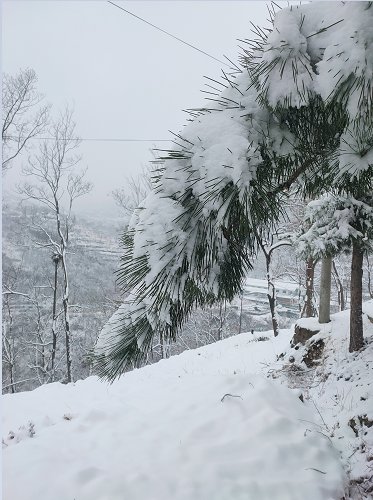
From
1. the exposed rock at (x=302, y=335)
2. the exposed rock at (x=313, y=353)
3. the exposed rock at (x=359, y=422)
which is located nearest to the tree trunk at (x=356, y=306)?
the exposed rock at (x=313, y=353)

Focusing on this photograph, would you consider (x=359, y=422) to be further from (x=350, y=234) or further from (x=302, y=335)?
(x=302, y=335)

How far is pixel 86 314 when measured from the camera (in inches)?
794

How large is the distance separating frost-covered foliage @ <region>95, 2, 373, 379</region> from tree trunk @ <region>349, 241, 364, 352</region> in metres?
4.54

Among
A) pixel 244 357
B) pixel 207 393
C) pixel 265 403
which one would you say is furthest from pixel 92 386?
pixel 265 403

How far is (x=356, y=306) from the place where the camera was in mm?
5246

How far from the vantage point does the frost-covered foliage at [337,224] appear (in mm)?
5137

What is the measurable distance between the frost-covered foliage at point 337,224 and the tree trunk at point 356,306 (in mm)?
205

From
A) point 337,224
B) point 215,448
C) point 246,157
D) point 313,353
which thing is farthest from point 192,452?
point 337,224

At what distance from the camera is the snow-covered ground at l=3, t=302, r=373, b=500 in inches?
90.9

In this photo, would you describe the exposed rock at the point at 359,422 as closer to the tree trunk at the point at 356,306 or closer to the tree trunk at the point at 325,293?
the tree trunk at the point at 356,306

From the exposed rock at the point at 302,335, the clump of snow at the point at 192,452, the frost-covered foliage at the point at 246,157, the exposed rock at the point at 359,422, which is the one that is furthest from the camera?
the exposed rock at the point at 302,335

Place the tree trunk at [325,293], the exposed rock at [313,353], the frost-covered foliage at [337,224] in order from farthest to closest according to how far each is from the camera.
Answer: the tree trunk at [325,293] → the exposed rock at [313,353] → the frost-covered foliage at [337,224]

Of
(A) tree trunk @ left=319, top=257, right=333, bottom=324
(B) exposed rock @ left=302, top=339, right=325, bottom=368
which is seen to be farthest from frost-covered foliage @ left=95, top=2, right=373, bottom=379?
(A) tree trunk @ left=319, top=257, right=333, bottom=324

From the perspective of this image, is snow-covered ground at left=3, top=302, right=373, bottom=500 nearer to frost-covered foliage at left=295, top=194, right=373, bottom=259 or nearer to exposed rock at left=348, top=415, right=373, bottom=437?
exposed rock at left=348, top=415, right=373, bottom=437
